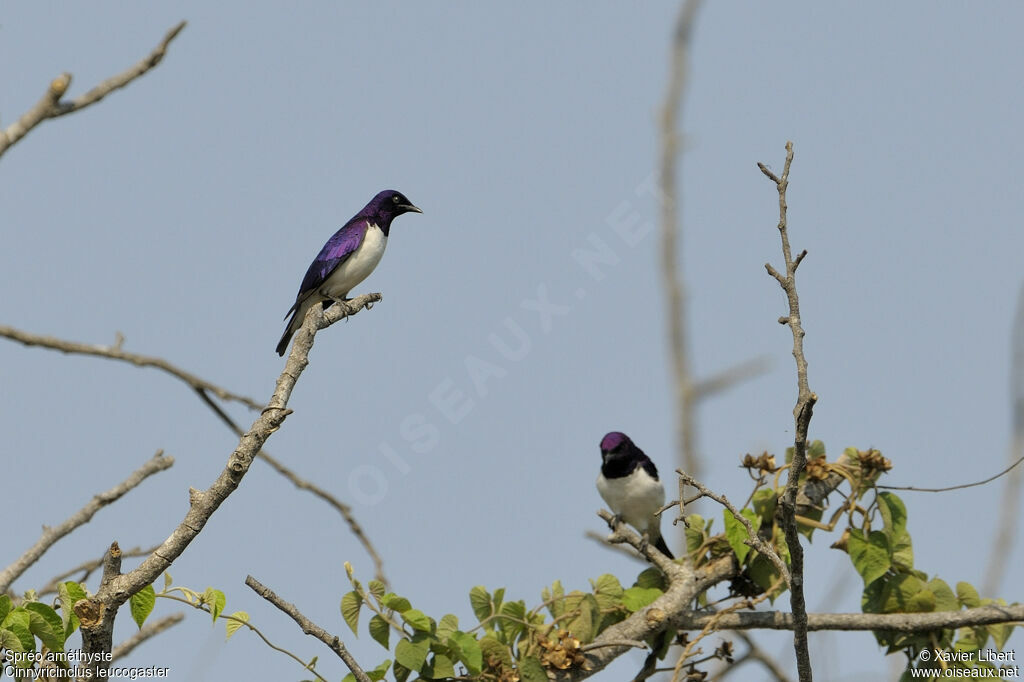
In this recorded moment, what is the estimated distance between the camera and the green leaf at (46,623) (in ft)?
14.8

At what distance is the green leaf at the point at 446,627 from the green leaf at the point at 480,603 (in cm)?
37

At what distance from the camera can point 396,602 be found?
5.25 m

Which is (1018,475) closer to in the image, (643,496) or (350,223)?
(643,496)

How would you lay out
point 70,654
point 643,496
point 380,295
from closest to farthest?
point 70,654 < point 380,295 < point 643,496

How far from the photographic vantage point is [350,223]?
396 inches

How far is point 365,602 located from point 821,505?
7.63 ft

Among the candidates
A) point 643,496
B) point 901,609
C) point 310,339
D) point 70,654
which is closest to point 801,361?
point 310,339

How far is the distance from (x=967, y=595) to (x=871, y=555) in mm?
590

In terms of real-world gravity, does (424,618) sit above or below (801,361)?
below

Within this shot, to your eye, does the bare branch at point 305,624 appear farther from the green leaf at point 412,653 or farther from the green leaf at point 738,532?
the green leaf at point 738,532

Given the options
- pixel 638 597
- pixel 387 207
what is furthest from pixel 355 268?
pixel 638 597

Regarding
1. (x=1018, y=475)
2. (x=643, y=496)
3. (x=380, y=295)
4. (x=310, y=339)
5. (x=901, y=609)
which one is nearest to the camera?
(x=310, y=339)

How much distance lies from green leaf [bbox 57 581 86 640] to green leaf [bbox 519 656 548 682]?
6.41 feet

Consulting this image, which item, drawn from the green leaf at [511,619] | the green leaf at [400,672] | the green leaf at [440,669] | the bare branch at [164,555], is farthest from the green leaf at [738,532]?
the bare branch at [164,555]
